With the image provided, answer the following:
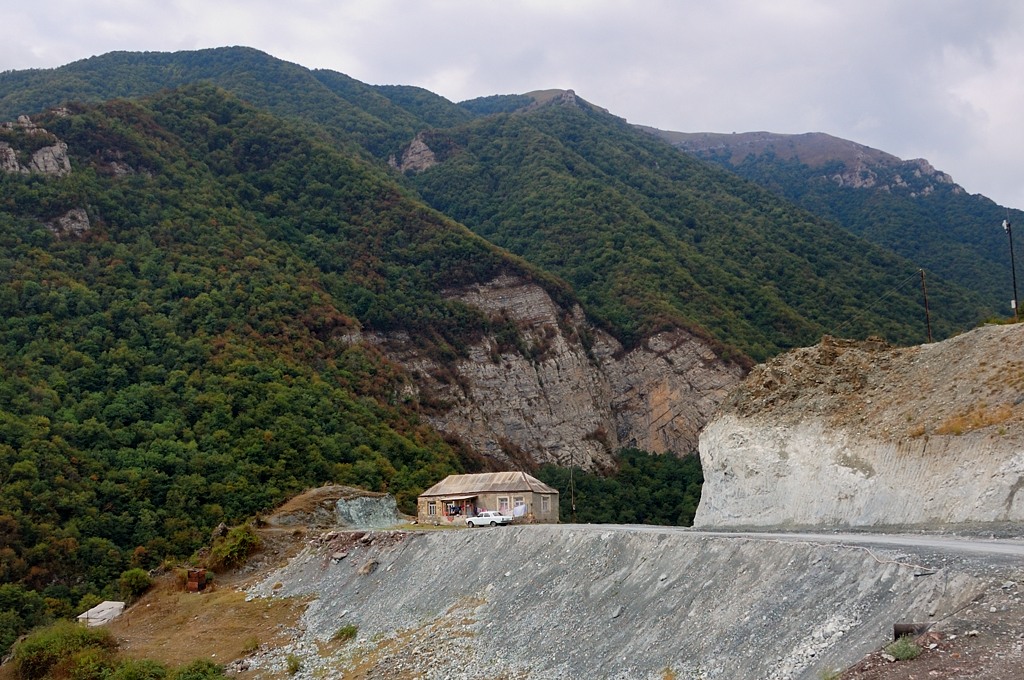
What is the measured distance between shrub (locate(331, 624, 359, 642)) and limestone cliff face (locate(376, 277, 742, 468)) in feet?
171

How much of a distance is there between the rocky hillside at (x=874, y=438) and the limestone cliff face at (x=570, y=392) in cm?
5196

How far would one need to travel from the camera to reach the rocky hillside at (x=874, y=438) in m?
19.9

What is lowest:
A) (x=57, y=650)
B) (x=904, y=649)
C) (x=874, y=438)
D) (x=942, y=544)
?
(x=57, y=650)

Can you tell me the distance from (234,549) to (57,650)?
993 centimetres

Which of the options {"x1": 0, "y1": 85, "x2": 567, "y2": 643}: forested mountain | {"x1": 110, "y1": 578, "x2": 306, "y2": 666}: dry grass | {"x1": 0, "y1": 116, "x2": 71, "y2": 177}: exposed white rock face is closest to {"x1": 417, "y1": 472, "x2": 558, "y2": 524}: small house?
{"x1": 0, "y1": 85, "x2": 567, "y2": 643}: forested mountain

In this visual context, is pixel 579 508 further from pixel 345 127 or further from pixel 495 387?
pixel 345 127

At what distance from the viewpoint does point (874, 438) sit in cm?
2288

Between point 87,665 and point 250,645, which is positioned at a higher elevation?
point 87,665

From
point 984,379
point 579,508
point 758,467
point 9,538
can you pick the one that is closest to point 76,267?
point 9,538

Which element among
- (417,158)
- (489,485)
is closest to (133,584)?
(489,485)

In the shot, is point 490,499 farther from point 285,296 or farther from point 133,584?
point 285,296

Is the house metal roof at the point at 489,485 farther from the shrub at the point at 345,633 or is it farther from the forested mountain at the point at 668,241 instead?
the forested mountain at the point at 668,241

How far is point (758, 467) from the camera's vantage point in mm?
25547

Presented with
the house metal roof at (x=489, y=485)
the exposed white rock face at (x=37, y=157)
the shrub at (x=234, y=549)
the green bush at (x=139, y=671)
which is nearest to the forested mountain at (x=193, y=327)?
the exposed white rock face at (x=37, y=157)
